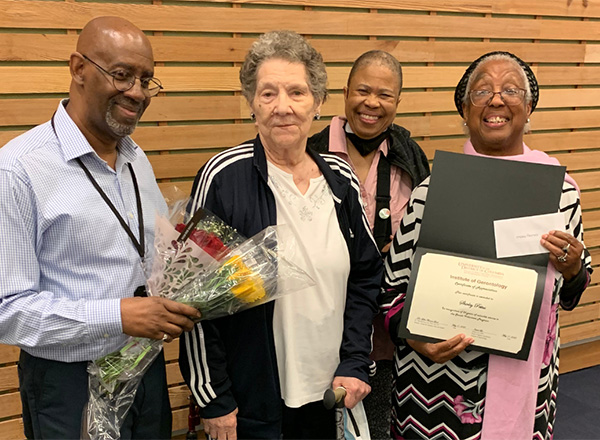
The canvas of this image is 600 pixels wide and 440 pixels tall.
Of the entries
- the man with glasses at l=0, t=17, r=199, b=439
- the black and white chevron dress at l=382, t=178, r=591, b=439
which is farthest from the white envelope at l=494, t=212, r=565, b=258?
the man with glasses at l=0, t=17, r=199, b=439

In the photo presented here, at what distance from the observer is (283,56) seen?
5.75ft

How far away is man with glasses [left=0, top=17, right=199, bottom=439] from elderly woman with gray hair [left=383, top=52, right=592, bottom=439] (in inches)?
34.3

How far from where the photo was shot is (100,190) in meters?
1.63

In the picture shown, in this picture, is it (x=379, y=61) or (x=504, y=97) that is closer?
(x=504, y=97)

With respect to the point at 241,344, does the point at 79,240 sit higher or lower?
higher

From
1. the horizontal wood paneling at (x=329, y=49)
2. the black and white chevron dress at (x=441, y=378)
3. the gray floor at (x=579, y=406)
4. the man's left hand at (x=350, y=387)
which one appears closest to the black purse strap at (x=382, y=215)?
the black and white chevron dress at (x=441, y=378)

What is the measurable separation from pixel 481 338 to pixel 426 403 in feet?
1.12

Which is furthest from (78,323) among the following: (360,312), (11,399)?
(11,399)

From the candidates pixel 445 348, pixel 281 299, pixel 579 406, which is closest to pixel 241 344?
pixel 281 299

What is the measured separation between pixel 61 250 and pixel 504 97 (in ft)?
5.15

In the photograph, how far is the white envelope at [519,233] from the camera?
177 cm

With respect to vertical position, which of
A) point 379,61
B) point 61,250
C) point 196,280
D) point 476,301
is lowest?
point 476,301

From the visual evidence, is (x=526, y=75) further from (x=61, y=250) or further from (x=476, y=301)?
(x=61, y=250)

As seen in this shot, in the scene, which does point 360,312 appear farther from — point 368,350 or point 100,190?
point 100,190
